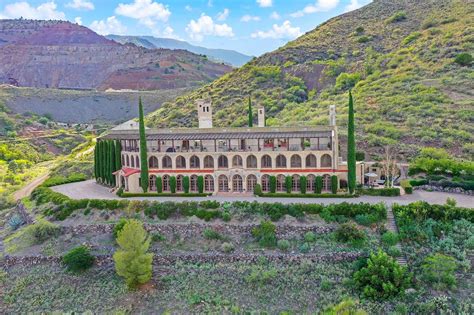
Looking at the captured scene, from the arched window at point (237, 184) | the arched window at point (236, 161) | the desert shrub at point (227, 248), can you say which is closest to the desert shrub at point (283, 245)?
the desert shrub at point (227, 248)

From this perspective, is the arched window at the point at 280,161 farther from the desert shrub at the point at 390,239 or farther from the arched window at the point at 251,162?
the desert shrub at the point at 390,239

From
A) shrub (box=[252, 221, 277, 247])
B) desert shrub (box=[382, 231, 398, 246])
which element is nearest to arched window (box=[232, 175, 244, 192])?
shrub (box=[252, 221, 277, 247])

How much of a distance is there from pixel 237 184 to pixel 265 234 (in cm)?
1112

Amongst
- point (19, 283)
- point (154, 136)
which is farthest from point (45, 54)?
point (19, 283)

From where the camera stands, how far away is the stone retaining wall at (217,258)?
1142 inches

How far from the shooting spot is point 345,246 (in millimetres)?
29906

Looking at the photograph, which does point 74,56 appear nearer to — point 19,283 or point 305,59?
point 305,59

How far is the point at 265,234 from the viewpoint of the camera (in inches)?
1250

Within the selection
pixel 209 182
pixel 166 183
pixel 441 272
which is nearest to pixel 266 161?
pixel 209 182

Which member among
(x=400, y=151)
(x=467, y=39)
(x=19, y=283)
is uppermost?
(x=467, y=39)

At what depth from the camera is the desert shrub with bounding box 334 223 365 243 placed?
98.8 ft

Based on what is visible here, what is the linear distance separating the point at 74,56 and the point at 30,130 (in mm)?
101655

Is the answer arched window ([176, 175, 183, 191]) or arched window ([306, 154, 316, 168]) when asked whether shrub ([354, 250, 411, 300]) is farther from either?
arched window ([176, 175, 183, 191])

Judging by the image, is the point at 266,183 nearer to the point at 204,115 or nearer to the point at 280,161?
the point at 280,161
